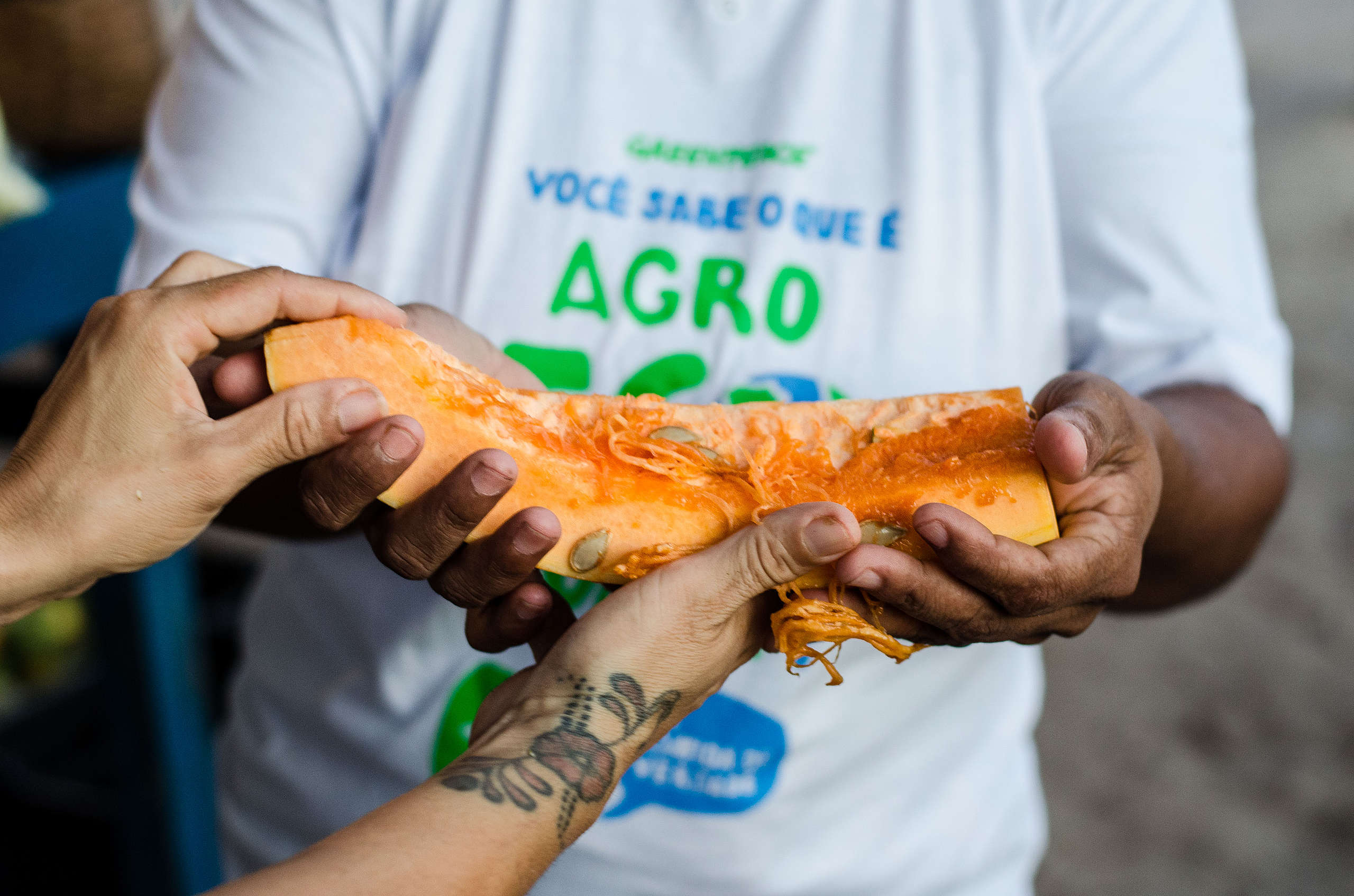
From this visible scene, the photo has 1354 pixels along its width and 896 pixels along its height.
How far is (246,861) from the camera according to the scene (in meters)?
1.55

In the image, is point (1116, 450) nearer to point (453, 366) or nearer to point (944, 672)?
point (944, 672)

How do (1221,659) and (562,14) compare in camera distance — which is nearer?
(562,14)

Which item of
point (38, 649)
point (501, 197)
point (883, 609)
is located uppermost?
point (501, 197)

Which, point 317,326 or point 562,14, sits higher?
point 562,14

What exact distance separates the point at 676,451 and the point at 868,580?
0.31 metres

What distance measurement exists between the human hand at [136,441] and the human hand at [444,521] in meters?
0.05

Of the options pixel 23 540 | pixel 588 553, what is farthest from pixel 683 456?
pixel 23 540

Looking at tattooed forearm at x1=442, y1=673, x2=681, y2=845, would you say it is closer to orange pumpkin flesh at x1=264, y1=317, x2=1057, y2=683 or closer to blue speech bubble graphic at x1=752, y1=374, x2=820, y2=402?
orange pumpkin flesh at x1=264, y1=317, x2=1057, y2=683

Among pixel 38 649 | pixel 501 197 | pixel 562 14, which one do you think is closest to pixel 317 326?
pixel 501 197

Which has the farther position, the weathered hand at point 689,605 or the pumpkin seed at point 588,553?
the pumpkin seed at point 588,553

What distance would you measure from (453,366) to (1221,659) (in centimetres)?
387

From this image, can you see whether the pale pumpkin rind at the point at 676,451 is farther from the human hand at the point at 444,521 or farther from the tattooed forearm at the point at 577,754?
the tattooed forearm at the point at 577,754

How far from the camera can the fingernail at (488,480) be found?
965 mm

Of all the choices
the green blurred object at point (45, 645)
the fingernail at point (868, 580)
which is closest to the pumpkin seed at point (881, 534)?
the fingernail at point (868, 580)
